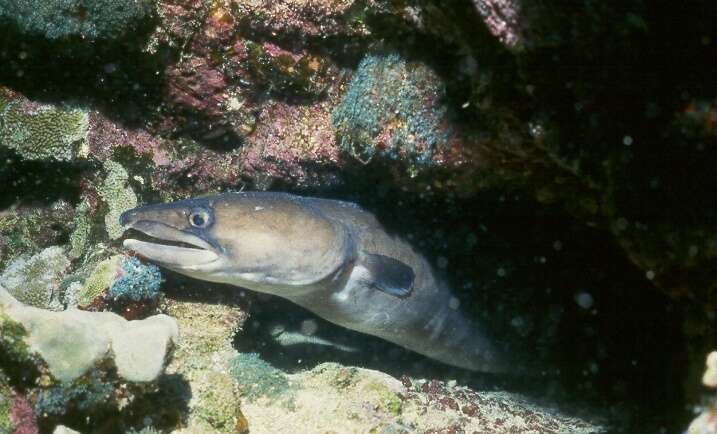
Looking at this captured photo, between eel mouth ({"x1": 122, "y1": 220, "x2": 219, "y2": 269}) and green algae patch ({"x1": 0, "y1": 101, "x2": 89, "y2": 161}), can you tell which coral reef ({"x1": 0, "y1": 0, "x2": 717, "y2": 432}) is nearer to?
green algae patch ({"x1": 0, "y1": 101, "x2": 89, "y2": 161})

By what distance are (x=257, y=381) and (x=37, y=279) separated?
68.6 inches

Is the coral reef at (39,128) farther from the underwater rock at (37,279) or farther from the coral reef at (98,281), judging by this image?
the coral reef at (98,281)

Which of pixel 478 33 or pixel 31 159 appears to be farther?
pixel 31 159

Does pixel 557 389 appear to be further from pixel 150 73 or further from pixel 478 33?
pixel 150 73

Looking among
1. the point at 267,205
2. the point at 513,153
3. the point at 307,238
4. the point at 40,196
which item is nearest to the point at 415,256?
the point at 307,238

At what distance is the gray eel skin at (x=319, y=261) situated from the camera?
12.1 ft

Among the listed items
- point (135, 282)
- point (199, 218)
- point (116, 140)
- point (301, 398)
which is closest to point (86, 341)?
point (135, 282)

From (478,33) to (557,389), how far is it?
3928 mm

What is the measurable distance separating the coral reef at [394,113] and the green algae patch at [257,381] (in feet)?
5.58

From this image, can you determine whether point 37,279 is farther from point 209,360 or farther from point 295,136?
point 295,136

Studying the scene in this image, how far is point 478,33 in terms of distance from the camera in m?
2.89

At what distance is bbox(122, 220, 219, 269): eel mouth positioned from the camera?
3.54 metres

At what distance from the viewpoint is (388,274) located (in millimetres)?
4375

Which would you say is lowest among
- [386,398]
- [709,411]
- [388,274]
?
[386,398]
